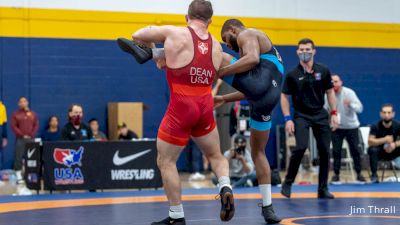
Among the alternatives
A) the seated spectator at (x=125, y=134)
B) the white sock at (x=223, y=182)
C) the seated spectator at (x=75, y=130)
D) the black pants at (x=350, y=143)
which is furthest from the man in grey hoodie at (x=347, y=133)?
the white sock at (x=223, y=182)

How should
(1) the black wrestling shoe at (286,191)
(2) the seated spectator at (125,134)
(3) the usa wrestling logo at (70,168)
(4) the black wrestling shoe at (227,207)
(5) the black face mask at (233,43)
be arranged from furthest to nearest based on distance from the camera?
(2) the seated spectator at (125,134) < (3) the usa wrestling logo at (70,168) < (1) the black wrestling shoe at (286,191) < (5) the black face mask at (233,43) < (4) the black wrestling shoe at (227,207)

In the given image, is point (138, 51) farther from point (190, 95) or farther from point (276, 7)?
point (276, 7)

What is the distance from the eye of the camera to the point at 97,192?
33.1ft

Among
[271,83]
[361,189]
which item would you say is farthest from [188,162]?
[271,83]

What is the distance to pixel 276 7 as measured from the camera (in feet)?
52.2

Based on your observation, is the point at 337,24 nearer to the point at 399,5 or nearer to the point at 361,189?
the point at 399,5

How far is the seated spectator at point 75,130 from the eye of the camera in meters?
11.1

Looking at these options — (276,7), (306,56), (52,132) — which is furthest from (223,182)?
(276,7)

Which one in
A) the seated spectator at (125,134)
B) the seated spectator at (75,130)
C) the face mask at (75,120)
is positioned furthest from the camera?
the seated spectator at (125,134)

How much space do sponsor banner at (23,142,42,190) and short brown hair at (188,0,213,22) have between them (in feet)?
16.5

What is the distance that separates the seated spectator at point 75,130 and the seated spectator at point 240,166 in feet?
6.56

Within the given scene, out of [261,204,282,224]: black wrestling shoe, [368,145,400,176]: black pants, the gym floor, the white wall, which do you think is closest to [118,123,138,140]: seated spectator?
the white wall

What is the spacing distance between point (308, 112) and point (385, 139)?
323 cm

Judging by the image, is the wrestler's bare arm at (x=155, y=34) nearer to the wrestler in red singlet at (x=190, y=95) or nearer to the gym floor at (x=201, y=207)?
the wrestler in red singlet at (x=190, y=95)
